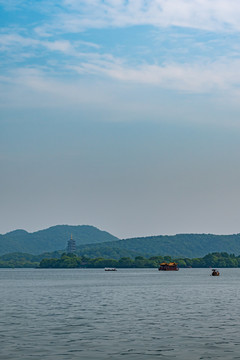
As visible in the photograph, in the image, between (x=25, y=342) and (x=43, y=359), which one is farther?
(x=25, y=342)

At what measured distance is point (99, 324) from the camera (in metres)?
76.3

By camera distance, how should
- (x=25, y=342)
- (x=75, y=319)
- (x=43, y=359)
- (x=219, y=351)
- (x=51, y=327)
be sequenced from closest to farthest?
(x=43, y=359), (x=219, y=351), (x=25, y=342), (x=51, y=327), (x=75, y=319)

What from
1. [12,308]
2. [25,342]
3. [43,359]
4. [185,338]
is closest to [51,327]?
[25,342]

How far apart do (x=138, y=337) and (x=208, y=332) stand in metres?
8.43

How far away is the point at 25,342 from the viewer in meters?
60.2

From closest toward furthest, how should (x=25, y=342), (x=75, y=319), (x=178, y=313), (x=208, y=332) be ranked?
1. (x=25, y=342)
2. (x=208, y=332)
3. (x=75, y=319)
4. (x=178, y=313)

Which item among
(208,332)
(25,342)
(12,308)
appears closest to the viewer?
(25,342)

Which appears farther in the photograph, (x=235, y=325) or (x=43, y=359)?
(x=235, y=325)

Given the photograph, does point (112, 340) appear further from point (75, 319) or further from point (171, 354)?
point (75, 319)

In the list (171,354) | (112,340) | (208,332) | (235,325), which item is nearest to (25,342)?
(112,340)

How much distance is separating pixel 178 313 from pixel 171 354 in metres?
39.3

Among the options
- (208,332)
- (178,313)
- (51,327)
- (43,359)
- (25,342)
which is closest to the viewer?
(43,359)

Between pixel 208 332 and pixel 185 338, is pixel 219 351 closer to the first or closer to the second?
pixel 185 338

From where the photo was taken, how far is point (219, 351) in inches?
2156
